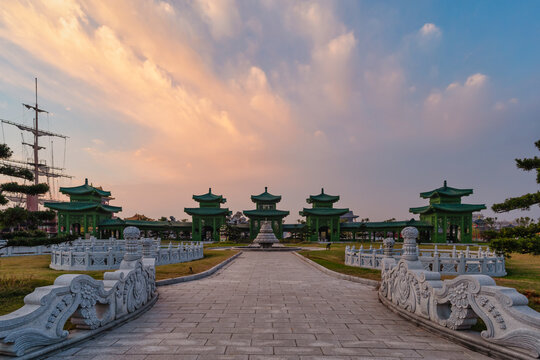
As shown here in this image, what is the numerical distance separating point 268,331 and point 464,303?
3.65 m

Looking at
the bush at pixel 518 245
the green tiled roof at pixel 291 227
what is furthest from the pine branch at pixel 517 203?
the green tiled roof at pixel 291 227

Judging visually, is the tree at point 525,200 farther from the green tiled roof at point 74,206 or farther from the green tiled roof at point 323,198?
the green tiled roof at point 74,206

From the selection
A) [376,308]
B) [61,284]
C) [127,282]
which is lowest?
[376,308]

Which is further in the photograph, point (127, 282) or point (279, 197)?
point (279, 197)

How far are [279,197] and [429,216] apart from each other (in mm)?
23738

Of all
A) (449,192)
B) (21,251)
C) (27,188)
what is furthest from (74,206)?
(449,192)

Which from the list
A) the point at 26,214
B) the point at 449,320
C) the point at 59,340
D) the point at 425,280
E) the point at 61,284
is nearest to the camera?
the point at 59,340

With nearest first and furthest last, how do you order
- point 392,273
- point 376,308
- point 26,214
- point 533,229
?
point 533,229 < point 376,308 < point 392,273 < point 26,214

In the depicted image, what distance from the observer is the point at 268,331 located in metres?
5.43

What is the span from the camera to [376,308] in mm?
7148

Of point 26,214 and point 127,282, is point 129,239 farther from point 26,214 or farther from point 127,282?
point 26,214

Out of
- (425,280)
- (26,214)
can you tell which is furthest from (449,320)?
(26,214)

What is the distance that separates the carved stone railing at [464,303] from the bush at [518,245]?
70.4 inches

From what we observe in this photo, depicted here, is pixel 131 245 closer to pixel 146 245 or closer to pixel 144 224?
pixel 146 245
